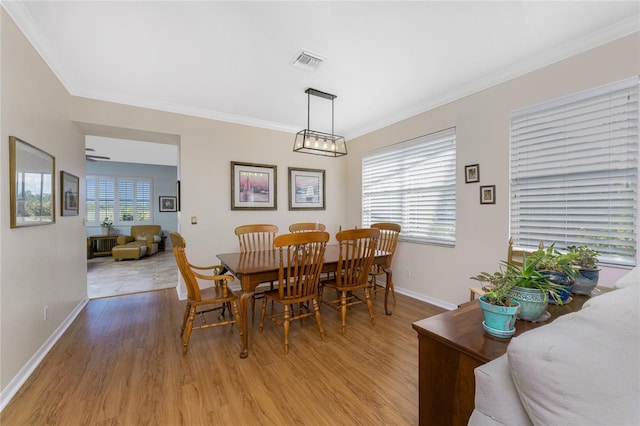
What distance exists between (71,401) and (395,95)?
402 centimetres

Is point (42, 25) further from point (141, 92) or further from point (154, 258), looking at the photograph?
point (154, 258)

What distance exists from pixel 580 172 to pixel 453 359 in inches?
89.7

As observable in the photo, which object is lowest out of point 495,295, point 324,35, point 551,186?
point 495,295

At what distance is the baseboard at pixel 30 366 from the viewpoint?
5.55ft

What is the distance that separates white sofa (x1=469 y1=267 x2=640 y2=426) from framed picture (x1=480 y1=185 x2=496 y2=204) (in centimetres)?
217

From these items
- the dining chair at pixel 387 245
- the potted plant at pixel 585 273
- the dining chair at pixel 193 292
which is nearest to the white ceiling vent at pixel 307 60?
the dining chair at pixel 193 292

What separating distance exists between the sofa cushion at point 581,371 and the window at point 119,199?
9522 mm

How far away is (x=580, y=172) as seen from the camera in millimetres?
2227

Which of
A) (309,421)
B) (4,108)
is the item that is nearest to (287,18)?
(4,108)

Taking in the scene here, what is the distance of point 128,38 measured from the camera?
2131 millimetres

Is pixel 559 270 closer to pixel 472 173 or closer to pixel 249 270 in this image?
pixel 472 173

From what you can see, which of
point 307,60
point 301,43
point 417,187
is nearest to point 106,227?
point 307,60

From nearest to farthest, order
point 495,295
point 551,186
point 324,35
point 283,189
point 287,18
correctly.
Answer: point 495,295
point 287,18
point 324,35
point 551,186
point 283,189

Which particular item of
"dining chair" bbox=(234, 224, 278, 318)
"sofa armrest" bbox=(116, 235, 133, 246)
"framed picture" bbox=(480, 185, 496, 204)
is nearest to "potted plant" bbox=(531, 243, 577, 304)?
"framed picture" bbox=(480, 185, 496, 204)
